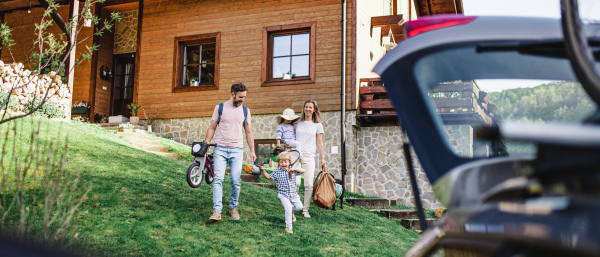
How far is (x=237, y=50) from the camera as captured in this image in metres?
13.2

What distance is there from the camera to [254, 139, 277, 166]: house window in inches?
496

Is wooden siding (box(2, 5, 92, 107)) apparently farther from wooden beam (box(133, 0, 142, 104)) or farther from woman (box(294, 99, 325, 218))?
woman (box(294, 99, 325, 218))

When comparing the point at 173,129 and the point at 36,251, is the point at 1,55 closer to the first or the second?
the point at 173,129

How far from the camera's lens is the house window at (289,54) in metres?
12.4

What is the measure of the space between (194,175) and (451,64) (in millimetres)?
5132

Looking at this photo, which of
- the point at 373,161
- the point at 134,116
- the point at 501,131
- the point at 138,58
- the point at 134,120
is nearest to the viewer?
the point at 501,131

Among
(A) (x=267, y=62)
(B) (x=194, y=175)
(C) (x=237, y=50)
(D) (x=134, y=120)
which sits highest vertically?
(C) (x=237, y=50)

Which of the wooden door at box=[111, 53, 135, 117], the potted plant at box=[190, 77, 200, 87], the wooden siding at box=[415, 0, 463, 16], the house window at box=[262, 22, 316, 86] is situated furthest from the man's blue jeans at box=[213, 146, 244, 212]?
the wooden siding at box=[415, 0, 463, 16]

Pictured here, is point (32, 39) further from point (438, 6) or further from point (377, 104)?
point (438, 6)

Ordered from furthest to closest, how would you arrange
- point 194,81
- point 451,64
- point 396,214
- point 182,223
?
point 194,81 → point 396,214 → point 182,223 → point 451,64

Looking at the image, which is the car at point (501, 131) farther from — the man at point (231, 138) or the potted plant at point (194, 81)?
the potted plant at point (194, 81)

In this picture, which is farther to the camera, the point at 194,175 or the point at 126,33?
the point at 126,33

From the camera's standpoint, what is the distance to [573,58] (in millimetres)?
1210

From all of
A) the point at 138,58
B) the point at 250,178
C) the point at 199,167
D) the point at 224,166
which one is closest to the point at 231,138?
the point at 224,166
